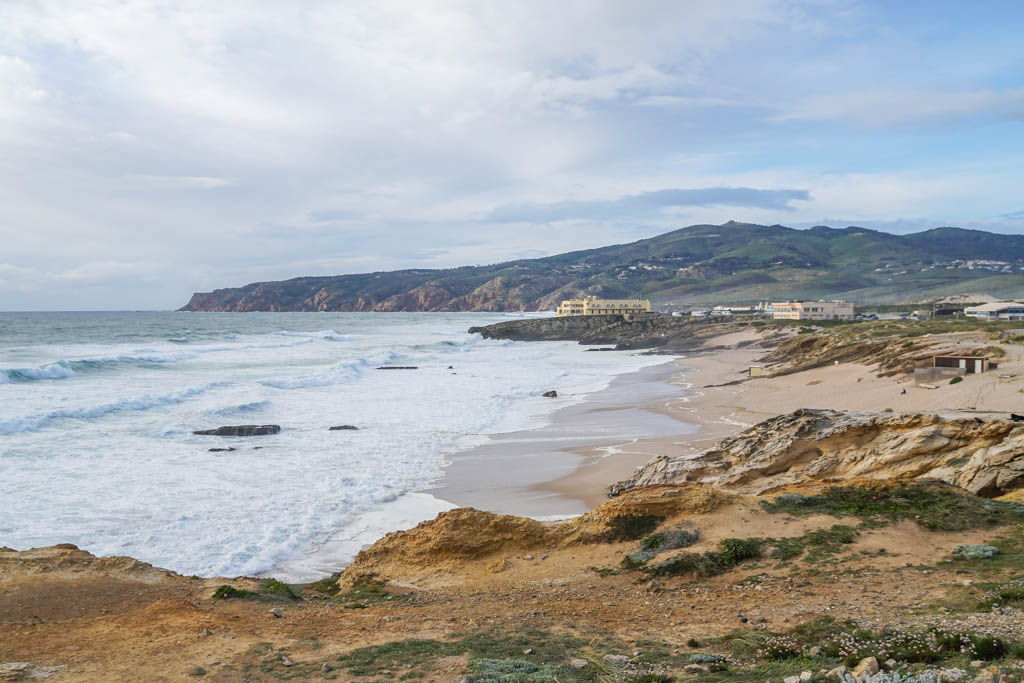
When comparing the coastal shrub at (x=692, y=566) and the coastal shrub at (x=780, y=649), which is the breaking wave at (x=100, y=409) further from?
the coastal shrub at (x=780, y=649)

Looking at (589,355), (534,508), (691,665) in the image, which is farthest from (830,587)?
(589,355)

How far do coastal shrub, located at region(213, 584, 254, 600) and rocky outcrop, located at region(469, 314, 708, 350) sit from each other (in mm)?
66622

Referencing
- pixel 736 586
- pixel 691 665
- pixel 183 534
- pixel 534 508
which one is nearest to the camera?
pixel 691 665

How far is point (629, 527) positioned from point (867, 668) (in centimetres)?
555

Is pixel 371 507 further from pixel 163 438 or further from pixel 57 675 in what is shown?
pixel 163 438

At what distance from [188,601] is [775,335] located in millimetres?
65648

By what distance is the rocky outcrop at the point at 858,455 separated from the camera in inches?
481

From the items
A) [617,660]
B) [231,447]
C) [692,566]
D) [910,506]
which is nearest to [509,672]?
[617,660]

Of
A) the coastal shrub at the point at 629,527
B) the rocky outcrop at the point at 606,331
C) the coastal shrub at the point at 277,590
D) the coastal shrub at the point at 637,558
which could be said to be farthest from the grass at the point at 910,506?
the rocky outcrop at the point at 606,331

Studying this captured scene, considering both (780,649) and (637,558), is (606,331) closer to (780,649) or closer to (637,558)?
(637,558)

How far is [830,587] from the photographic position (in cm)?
848

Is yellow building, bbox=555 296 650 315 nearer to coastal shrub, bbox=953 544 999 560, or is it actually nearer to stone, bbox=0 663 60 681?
coastal shrub, bbox=953 544 999 560

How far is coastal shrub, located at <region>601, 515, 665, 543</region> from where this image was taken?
10844 millimetres

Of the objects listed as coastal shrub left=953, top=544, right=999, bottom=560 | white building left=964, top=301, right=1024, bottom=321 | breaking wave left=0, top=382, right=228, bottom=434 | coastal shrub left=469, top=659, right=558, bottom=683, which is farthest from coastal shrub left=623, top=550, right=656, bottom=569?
white building left=964, top=301, right=1024, bottom=321
